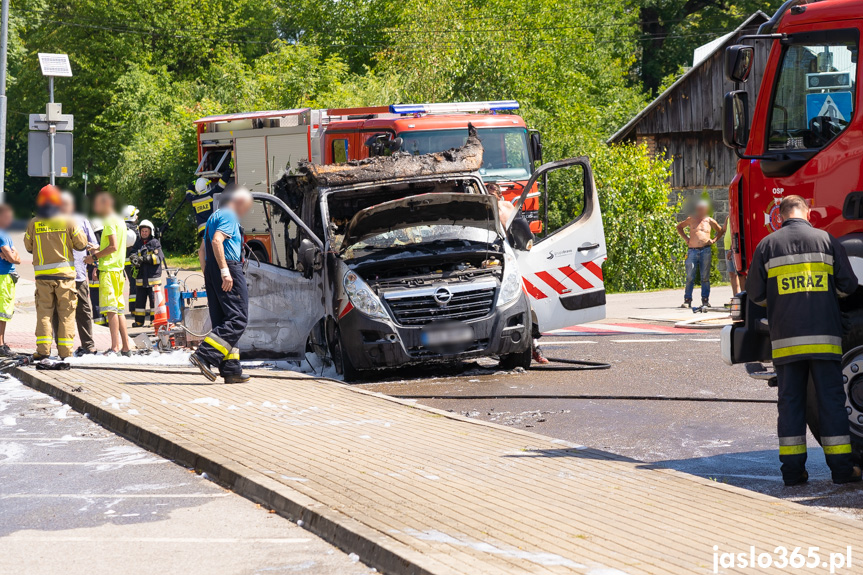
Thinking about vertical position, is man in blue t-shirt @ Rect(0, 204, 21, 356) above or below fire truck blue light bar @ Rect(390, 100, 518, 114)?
below

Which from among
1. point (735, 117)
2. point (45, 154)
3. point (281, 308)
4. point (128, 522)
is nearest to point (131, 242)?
point (45, 154)

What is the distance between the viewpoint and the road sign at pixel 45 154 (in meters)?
16.2

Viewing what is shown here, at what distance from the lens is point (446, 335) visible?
10.9 meters

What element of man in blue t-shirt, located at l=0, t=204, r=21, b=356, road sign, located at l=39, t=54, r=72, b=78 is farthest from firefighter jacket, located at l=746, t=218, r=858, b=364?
road sign, located at l=39, t=54, r=72, b=78

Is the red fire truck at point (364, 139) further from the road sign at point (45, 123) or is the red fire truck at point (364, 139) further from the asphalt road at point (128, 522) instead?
the asphalt road at point (128, 522)

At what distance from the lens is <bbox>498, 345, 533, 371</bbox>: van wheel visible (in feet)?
37.7

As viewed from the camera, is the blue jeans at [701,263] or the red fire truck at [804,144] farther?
the blue jeans at [701,263]

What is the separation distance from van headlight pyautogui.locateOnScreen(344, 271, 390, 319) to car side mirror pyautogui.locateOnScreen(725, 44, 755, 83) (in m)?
4.52

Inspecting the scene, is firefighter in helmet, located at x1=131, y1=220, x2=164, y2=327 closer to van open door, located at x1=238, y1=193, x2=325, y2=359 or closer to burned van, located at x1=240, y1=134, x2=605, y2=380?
burned van, located at x1=240, y1=134, x2=605, y2=380

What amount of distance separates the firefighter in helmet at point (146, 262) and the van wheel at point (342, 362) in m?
5.74

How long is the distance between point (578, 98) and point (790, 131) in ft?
102

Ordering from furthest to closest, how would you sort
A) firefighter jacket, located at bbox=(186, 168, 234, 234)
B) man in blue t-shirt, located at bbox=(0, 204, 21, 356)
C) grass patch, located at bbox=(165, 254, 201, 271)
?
A: grass patch, located at bbox=(165, 254, 201, 271)
firefighter jacket, located at bbox=(186, 168, 234, 234)
man in blue t-shirt, located at bbox=(0, 204, 21, 356)

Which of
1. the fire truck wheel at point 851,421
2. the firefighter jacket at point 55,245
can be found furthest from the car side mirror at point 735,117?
the firefighter jacket at point 55,245

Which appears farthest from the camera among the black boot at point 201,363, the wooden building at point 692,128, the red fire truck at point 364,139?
the wooden building at point 692,128
